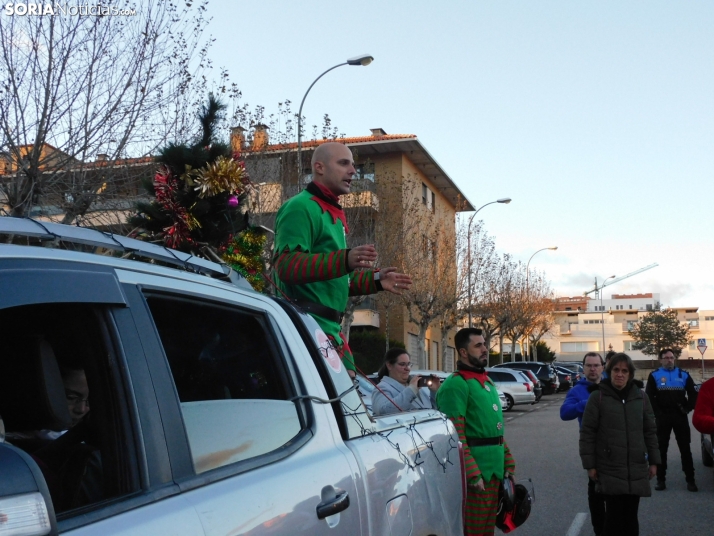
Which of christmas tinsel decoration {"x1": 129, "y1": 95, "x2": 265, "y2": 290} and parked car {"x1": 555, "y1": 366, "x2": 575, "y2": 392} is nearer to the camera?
christmas tinsel decoration {"x1": 129, "y1": 95, "x2": 265, "y2": 290}

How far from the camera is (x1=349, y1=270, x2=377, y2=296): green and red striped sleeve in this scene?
3820mm

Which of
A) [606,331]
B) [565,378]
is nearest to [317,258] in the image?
[565,378]

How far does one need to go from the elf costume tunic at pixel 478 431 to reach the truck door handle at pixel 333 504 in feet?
9.58

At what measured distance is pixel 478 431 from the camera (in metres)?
5.59

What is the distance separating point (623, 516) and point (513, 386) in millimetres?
23901

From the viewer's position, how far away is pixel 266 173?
21.1 m

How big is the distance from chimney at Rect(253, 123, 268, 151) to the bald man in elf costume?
55.5ft

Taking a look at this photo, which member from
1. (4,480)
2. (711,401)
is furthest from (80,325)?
(711,401)

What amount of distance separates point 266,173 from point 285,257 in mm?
17922

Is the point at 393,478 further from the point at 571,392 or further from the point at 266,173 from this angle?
the point at 266,173

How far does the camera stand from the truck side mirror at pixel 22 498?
121cm

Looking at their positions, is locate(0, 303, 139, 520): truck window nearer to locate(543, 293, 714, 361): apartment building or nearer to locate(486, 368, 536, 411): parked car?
locate(486, 368, 536, 411): parked car

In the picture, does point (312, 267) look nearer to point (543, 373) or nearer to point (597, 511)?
point (597, 511)

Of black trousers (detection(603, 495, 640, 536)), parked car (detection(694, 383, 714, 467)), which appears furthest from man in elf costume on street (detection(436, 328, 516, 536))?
parked car (detection(694, 383, 714, 467))
